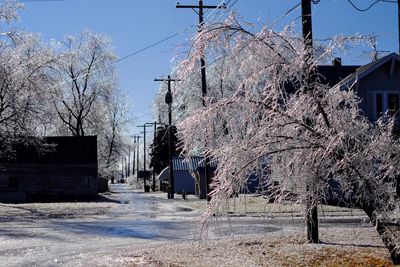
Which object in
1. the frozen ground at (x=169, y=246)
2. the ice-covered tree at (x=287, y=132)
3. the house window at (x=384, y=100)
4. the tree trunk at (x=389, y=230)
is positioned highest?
the house window at (x=384, y=100)

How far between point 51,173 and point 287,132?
44.0 meters

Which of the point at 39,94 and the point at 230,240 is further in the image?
the point at 39,94

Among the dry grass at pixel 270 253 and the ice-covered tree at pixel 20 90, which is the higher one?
the ice-covered tree at pixel 20 90

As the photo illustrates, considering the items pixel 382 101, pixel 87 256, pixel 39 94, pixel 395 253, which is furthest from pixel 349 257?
pixel 39 94

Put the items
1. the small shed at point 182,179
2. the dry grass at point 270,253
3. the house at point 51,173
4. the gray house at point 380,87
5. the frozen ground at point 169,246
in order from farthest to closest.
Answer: the small shed at point 182,179 < the house at point 51,173 < the gray house at point 380,87 < the frozen ground at point 169,246 < the dry grass at point 270,253

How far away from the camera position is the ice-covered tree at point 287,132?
9492mm

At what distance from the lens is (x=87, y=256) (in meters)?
12.8

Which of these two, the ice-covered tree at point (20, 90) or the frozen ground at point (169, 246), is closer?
the frozen ground at point (169, 246)

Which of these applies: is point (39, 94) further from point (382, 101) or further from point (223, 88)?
point (223, 88)

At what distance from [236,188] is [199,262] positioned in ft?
7.51

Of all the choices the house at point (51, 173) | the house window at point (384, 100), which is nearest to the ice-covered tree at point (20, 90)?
the house at point (51, 173)

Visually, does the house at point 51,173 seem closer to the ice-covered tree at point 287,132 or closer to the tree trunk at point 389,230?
the ice-covered tree at point 287,132

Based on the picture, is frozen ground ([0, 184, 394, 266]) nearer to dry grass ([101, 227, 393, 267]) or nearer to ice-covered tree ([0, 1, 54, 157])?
dry grass ([101, 227, 393, 267])

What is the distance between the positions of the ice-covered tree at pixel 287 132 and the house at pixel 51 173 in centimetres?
4148
